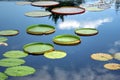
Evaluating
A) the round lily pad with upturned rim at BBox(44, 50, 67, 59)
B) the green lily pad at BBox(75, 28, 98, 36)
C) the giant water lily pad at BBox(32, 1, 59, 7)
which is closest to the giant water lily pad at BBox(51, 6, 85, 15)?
the giant water lily pad at BBox(32, 1, 59, 7)

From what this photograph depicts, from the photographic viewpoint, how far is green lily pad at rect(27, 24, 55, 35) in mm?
3537

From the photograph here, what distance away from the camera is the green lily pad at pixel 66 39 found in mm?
3207

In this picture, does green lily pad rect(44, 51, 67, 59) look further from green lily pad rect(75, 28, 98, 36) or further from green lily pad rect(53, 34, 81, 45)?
green lily pad rect(75, 28, 98, 36)

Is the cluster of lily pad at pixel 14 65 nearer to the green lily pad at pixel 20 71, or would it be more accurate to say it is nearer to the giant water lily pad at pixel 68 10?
the green lily pad at pixel 20 71

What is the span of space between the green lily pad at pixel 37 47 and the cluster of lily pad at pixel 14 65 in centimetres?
9

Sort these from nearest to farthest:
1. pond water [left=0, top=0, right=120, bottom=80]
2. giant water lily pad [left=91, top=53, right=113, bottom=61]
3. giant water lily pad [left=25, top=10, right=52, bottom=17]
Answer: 1. pond water [left=0, top=0, right=120, bottom=80]
2. giant water lily pad [left=91, top=53, right=113, bottom=61]
3. giant water lily pad [left=25, top=10, right=52, bottom=17]

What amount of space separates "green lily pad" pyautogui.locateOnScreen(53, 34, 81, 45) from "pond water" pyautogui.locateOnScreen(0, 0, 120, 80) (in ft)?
0.19

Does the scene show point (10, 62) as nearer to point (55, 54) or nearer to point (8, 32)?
point (55, 54)

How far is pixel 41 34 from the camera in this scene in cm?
353

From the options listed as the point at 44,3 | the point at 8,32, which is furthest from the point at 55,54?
the point at 44,3

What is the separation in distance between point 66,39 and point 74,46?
0.62 feet

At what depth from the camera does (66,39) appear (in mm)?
3326

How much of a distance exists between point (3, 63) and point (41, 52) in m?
0.45

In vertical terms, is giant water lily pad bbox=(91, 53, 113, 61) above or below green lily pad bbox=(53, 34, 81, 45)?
below
